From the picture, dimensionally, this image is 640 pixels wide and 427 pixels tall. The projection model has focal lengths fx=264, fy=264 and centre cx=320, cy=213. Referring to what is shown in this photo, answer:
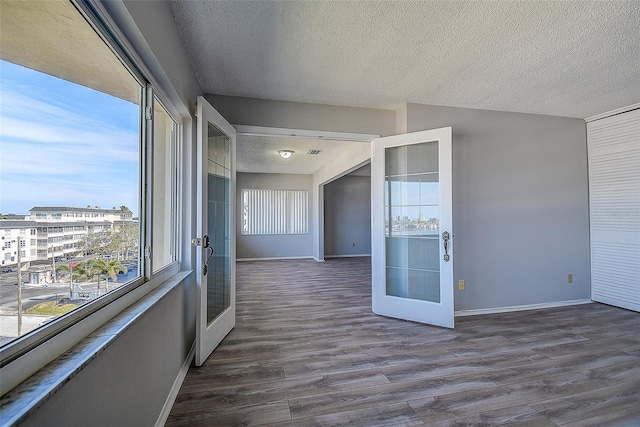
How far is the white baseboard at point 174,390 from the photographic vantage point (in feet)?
4.99

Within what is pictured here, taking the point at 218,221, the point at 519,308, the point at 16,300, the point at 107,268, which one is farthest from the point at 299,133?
the point at 519,308

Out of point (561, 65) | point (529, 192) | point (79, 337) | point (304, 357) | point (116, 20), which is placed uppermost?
point (561, 65)

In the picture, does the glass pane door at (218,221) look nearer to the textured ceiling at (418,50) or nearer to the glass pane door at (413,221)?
the textured ceiling at (418,50)

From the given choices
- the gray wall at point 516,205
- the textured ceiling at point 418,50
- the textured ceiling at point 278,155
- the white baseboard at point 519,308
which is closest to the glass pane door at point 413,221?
the gray wall at point 516,205

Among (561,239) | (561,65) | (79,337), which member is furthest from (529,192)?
(79,337)

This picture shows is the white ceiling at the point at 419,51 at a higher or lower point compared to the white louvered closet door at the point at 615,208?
higher

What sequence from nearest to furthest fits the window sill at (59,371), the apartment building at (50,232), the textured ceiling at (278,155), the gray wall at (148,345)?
the window sill at (59,371) < the apartment building at (50,232) < the gray wall at (148,345) < the textured ceiling at (278,155)

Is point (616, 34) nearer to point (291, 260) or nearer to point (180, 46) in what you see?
point (180, 46)

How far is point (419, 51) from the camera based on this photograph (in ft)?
7.00

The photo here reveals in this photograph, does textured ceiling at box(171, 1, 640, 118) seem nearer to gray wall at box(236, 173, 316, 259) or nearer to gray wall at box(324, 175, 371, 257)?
gray wall at box(236, 173, 316, 259)

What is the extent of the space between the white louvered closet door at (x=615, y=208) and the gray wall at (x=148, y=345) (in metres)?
5.01

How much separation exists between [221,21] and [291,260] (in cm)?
631

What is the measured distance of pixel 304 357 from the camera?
7.52ft

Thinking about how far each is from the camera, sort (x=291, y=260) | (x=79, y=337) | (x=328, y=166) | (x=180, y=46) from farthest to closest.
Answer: (x=291, y=260) → (x=328, y=166) → (x=180, y=46) → (x=79, y=337)
